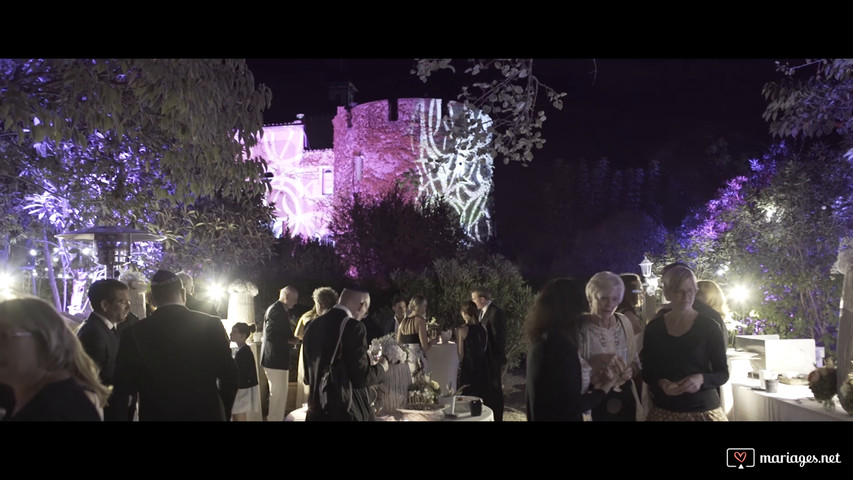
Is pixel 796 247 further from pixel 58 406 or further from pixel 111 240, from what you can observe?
pixel 58 406

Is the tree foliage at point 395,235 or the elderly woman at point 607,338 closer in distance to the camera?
the elderly woman at point 607,338

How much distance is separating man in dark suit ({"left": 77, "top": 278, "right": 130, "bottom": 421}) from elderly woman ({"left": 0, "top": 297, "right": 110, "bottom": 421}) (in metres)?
1.86

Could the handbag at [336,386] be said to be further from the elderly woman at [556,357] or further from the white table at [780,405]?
the white table at [780,405]

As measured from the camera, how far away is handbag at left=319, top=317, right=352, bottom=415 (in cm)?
439

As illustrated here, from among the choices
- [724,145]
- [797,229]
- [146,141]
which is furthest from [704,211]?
[146,141]

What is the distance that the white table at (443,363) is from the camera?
8648 millimetres

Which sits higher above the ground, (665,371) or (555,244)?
(555,244)

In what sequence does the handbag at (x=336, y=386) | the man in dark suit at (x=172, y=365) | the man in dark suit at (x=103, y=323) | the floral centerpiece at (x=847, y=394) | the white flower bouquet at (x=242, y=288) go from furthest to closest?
the white flower bouquet at (x=242, y=288)
the handbag at (x=336, y=386)
the man in dark suit at (x=103, y=323)
the floral centerpiece at (x=847, y=394)
the man in dark suit at (x=172, y=365)

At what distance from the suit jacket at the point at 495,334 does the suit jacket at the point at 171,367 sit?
12.7 feet

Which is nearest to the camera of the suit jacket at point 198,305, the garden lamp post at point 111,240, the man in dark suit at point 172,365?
the man in dark suit at point 172,365

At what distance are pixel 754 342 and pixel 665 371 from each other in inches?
156

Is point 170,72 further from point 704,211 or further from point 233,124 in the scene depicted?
point 704,211

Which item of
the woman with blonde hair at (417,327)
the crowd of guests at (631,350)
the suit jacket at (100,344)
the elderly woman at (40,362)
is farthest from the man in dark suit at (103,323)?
the woman with blonde hair at (417,327)

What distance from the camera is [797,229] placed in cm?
1400
